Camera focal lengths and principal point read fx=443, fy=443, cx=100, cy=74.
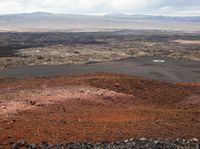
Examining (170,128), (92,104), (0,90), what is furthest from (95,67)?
(170,128)

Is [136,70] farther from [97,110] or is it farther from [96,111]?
[96,111]

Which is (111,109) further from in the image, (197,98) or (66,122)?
(197,98)

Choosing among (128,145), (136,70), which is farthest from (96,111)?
(136,70)

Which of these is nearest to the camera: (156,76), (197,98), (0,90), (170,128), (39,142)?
(39,142)

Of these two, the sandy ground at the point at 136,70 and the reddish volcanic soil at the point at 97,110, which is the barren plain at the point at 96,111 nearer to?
the reddish volcanic soil at the point at 97,110

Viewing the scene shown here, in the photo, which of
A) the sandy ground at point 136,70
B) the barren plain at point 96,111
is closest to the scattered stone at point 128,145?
the barren plain at point 96,111

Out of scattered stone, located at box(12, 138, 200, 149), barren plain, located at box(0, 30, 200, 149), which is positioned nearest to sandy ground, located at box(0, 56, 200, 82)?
barren plain, located at box(0, 30, 200, 149)

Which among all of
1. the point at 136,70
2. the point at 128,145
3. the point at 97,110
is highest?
the point at 128,145

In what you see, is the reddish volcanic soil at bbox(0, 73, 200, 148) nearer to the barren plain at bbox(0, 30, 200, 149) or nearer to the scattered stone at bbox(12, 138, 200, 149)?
the barren plain at bbox(0, 30, 200, 149)
